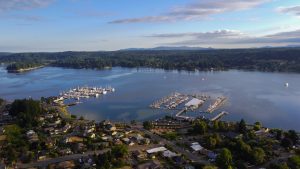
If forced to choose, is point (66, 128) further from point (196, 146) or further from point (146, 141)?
point (196, 146)

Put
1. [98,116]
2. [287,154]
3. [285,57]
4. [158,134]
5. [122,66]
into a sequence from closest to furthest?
[287,154] < [158,134] < [98,116] < [285,57] < [122,66]

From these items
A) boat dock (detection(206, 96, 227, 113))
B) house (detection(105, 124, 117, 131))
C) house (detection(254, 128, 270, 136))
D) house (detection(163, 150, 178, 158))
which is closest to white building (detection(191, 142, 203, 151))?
house (detection(163, 150, 178, 158))

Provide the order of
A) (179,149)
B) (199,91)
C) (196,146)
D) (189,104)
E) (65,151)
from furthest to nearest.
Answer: (199,91)
(189,104)
(196,146)
(179,149)
(65,151)

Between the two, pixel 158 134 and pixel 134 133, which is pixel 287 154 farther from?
pixel 134 133

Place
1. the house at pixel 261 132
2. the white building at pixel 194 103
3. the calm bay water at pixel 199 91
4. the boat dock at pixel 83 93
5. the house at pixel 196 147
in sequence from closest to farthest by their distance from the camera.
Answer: the house at pixel 196 147 < the house at pixel 261 132 < the calm bay water at pixel 199 91 < the white building at pixel 194 103 < the boat dock at pixel 83 93

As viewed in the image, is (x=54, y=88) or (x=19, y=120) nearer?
(x=19, y=120)

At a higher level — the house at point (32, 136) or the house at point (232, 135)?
the house at point (32, 136)

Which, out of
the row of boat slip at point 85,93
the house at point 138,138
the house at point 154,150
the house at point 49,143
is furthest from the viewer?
the row of boat slip at point 85,93

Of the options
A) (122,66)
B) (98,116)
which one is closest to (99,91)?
(98,116)

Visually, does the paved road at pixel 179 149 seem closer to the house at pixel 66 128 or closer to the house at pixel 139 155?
the house at pixel 139 155

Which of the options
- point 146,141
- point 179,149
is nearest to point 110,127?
point 146,141

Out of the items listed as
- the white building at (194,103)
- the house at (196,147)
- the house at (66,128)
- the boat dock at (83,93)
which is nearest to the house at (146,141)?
the house at (196,147)
